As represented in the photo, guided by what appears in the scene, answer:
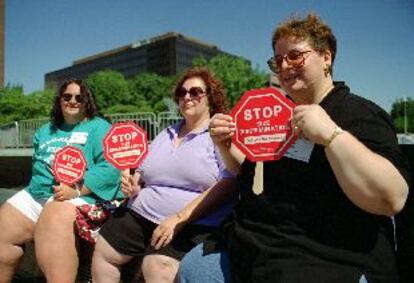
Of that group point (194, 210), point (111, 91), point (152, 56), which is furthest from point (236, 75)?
point (152, 56)

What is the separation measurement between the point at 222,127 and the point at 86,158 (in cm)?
164

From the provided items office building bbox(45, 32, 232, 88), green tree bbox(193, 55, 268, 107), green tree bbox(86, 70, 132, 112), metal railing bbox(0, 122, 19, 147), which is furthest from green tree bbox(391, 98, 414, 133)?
metal railing bbox(0, 122, 19, 147)

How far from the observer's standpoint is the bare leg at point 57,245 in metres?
2.93

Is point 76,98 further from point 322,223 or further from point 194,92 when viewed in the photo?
point 322,223

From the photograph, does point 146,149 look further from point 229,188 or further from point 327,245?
point 327,245

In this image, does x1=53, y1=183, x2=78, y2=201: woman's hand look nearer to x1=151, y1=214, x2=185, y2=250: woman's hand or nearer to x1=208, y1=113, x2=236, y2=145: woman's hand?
x1=151, y1=214, x2=185, y2=250: woman's hand

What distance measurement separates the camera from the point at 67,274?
2.93 meters

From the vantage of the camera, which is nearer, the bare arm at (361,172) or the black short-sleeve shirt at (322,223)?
the bare arm at (361,172)

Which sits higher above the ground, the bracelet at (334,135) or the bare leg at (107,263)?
the bracelet at (334,135)

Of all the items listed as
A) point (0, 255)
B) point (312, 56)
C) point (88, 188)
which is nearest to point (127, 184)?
point (88, 188)

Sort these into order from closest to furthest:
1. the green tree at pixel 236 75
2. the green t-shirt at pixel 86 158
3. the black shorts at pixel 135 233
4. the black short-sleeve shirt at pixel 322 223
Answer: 1. the black short-sleeve shirt at pixel 322 223
2. the black shorts at pixel 135 233
3. the green t-shirt at pixel 86 158
4. the green tree at pixel 236 75

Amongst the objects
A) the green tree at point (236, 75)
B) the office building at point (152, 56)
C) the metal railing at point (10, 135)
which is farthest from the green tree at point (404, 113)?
the metal railing at point (10, 135)

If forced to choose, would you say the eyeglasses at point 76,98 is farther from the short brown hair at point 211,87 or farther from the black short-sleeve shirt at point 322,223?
the black short-sleeve shirt at point 322,223

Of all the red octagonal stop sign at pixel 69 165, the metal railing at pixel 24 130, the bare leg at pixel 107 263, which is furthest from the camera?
the metal railing at pixel 24 130
